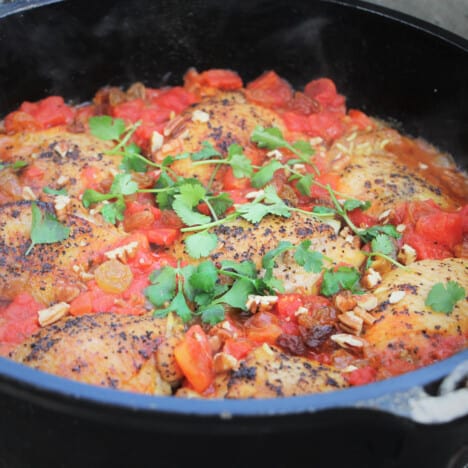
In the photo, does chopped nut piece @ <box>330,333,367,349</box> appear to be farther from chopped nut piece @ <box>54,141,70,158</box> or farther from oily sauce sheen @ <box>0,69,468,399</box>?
chopped nut piece @ <box>54,141,70,158</box>

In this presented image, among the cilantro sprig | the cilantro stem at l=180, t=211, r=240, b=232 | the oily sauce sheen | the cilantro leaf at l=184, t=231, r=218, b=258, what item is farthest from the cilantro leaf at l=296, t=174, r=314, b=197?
the cilantro sprig

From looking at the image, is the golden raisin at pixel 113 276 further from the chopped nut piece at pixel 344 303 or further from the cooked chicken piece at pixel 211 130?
the chopped nut piece at pixel 344 303

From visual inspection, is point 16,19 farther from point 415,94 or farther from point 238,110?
point 415,94

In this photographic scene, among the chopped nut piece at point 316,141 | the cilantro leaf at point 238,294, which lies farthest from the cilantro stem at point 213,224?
the chopped nut piece at point 316,141

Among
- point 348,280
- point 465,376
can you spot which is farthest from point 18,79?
point 465,376

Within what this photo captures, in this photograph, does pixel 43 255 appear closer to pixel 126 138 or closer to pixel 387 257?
pixel 126 138

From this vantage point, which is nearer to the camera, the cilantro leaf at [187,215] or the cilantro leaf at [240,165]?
the cilantro leaf at [187,215]
